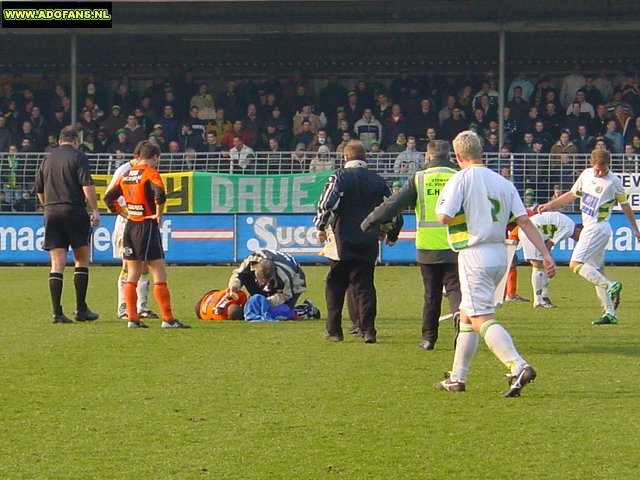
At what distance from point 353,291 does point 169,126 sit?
19.6m

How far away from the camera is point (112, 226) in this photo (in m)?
25.8

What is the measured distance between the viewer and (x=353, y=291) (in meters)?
12.1

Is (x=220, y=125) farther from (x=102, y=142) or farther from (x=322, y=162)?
(x=322, y=162)

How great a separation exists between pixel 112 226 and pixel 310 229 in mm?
4024

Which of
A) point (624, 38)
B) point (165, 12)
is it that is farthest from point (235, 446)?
point (624, 38)

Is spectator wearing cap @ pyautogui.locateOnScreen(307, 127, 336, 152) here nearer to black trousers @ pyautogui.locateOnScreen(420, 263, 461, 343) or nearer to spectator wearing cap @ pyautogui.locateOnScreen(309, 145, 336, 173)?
spectator wearing cap @ pyautogui.locateOnScreen(309, 145, 336, 173)

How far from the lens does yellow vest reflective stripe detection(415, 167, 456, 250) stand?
10875mm

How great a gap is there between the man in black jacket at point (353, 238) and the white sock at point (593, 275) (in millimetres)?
3318

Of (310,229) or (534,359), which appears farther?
(310,229)

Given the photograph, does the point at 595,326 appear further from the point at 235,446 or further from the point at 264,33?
the point at 264,33

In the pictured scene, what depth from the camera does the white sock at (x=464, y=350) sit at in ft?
28.9

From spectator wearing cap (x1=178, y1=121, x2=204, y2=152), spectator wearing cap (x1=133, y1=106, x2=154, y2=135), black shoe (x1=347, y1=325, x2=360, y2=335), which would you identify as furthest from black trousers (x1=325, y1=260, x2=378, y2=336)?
spectator wearing cap (x1=133, y1=106, x2=154, y2=135)

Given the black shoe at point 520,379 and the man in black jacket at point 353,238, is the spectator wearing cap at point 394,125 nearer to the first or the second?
the man in black jacket at point 353,238

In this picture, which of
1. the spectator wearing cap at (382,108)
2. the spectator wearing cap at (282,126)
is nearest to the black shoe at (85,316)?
the spectator wearing cap at (282,126)
